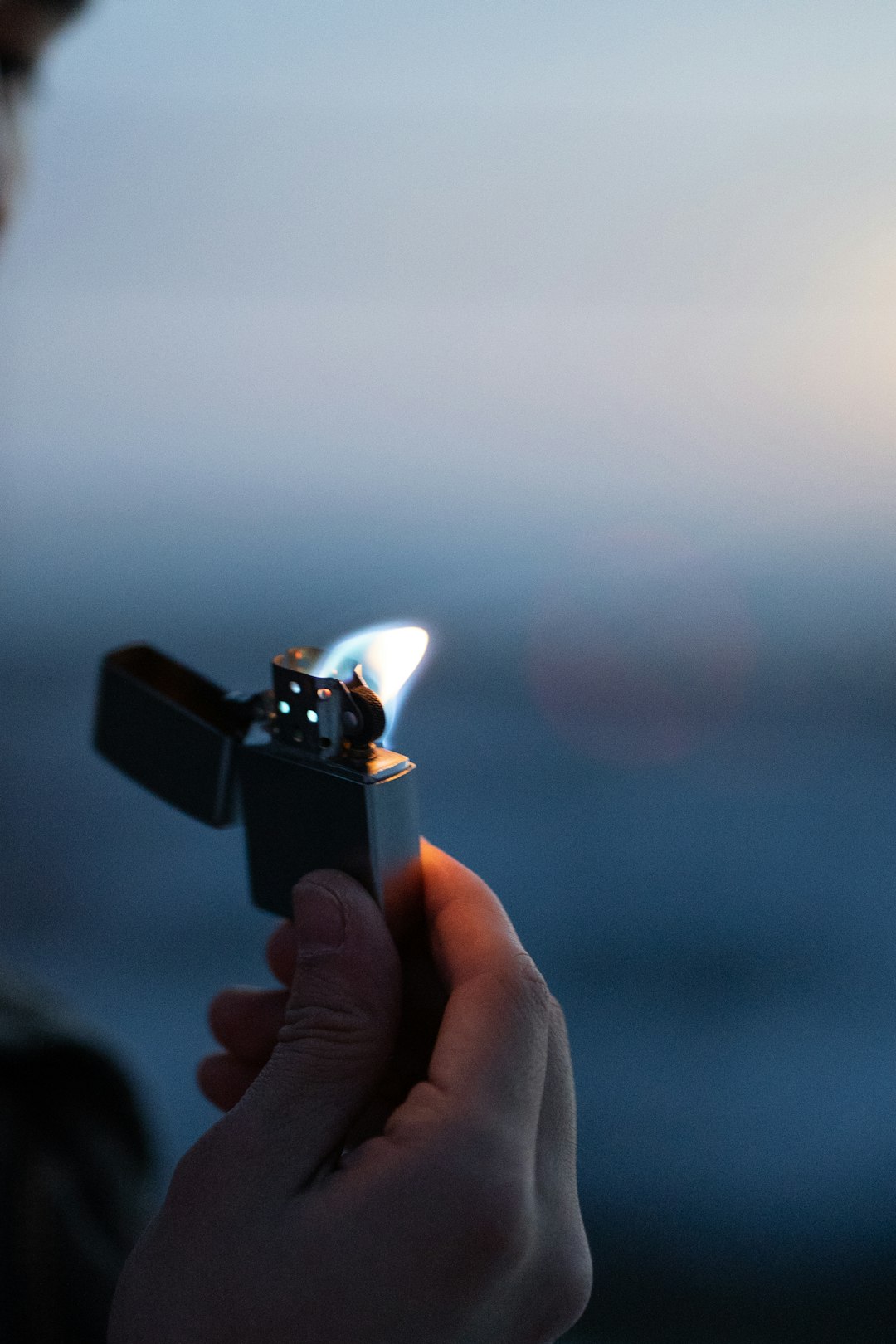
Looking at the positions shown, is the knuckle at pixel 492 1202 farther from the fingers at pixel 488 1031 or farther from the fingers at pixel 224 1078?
the fingers at pixel 224 1078

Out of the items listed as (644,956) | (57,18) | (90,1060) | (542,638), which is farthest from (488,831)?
(542,638)

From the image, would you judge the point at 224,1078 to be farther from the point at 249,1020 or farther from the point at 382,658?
the point at 382,658

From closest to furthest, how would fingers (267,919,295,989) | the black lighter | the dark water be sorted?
the black lighter < fingers (267,919,295,989) < the dark water

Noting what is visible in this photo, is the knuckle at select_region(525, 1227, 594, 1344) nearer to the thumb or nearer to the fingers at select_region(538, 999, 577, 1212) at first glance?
the fingers at select_region(538, 999, 577, 1212)

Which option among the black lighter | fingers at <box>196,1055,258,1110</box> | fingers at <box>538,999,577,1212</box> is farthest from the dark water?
fingers at <box>538,999,577,1212</box>

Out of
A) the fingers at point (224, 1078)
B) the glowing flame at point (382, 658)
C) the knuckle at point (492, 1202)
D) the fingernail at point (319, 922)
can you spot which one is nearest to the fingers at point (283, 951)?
the fingers at point (224, 1078)

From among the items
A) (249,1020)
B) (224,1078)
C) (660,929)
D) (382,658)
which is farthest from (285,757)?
(660,929)

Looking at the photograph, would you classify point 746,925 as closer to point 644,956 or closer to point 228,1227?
point 644,956
